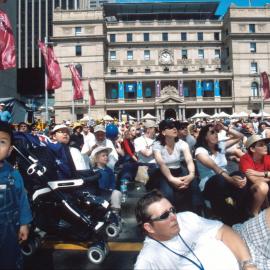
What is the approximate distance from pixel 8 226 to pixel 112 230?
102 inches

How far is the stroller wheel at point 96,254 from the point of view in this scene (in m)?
4.32

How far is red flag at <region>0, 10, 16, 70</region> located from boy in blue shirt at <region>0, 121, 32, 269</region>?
7366mm

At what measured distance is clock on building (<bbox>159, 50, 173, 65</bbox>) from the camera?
6250 cm

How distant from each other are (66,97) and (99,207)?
54373 mm

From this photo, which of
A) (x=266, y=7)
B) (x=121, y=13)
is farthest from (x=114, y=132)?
(x=121, y=13)

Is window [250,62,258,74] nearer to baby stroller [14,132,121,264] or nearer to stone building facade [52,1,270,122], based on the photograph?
stone building facade [52,1,270,122]

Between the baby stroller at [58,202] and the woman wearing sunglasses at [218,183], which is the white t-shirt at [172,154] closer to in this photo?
the woman wearing sunglasses at [218,183]

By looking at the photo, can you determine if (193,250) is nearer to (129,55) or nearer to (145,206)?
(145,206)

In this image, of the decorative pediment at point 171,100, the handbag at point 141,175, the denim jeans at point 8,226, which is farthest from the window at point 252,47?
the denim jeans at point 8,226

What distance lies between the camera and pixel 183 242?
95.6 inches

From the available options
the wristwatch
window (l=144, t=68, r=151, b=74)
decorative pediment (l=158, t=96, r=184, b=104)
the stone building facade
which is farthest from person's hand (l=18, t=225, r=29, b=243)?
window (l=144, t=68, r=151, b=74)

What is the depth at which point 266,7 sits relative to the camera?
198ft

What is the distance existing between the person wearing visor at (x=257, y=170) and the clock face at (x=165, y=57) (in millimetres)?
59027

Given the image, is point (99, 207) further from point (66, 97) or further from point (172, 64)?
point (172, 64)
